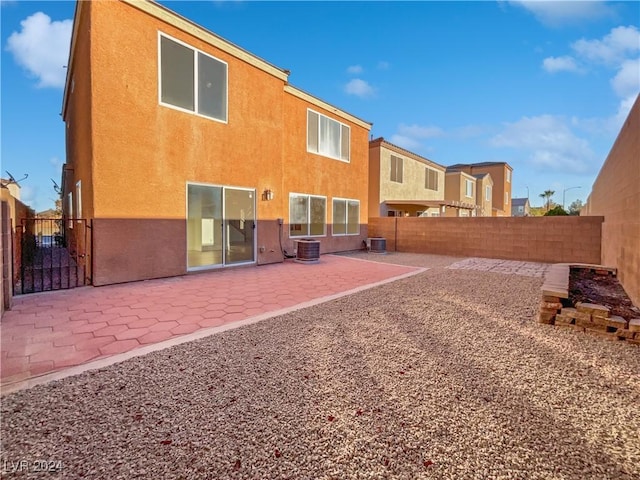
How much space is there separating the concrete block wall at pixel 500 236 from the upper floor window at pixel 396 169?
15.7 ft

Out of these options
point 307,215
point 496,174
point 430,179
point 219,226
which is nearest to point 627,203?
point 219,226

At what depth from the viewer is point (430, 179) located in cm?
2286

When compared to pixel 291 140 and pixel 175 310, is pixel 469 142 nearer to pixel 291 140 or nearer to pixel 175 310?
pixel 291 140

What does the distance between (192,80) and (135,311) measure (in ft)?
18.8

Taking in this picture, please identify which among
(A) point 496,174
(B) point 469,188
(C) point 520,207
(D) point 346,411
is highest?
(A) point 496,174

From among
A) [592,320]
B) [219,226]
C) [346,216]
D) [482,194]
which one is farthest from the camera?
[482,194]

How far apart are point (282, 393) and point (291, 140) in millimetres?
9644

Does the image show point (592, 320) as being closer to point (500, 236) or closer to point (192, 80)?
point (192, 80)

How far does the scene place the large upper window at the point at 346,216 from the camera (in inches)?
512

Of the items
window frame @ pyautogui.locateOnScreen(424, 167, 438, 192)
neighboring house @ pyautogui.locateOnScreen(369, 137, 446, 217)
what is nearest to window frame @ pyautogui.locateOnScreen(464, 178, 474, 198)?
window frame @ pyautogui.locateOnScreen(424, 167, 438, 192)

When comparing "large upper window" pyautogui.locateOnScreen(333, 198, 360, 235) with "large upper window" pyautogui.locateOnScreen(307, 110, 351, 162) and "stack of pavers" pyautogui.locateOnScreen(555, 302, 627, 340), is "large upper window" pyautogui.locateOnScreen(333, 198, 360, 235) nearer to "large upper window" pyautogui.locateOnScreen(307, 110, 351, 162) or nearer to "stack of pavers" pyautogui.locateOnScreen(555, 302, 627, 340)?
"large upper window" pyautogui.locateOnScreen(307, 110, 351, 162)

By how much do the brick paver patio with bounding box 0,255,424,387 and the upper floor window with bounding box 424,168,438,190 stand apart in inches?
643

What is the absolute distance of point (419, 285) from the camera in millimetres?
6785

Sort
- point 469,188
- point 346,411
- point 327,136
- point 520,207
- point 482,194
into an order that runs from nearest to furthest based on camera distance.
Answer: point 346,411, point 327,136, point 469,188, point 482,194, point 520,207
